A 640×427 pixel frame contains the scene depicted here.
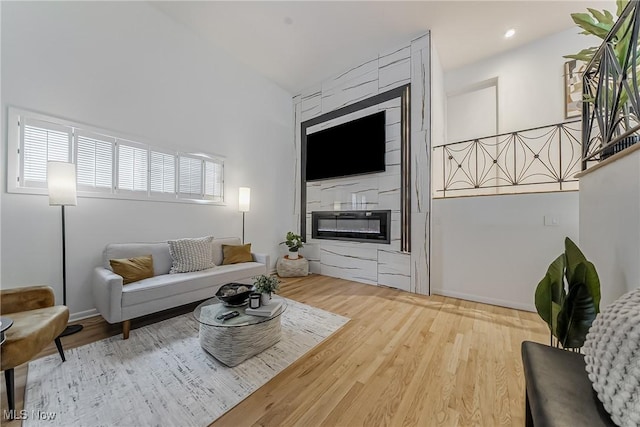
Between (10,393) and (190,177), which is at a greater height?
(190,177)

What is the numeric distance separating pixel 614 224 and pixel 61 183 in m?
4.10

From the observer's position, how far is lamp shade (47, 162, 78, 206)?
6.73 feet

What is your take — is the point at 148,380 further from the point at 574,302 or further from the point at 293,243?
the point at 293,243

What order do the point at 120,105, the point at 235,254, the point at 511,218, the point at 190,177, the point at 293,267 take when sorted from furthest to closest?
the point at 293,267, the point at 190,177, the point at 235,254, the point at 511,218, the point at 120,105

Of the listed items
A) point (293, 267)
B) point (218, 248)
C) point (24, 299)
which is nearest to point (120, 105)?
point (218, 248)

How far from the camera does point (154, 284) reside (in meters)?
2.25

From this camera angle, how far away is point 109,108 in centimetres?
268

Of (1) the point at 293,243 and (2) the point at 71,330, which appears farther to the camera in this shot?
(1) the point at 293,243

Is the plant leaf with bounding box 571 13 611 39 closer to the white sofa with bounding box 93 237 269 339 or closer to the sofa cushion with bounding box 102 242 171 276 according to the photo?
the white sofa with bounding box 93 237 269 339

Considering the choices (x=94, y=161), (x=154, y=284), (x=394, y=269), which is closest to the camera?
(x=154, y=284)

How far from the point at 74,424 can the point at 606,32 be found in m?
4.04

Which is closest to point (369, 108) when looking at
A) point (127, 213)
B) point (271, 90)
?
point (271, 90)

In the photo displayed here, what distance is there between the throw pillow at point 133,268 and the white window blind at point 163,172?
40.7 inches

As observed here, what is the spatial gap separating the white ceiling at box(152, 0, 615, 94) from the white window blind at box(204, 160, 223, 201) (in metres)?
1.93
